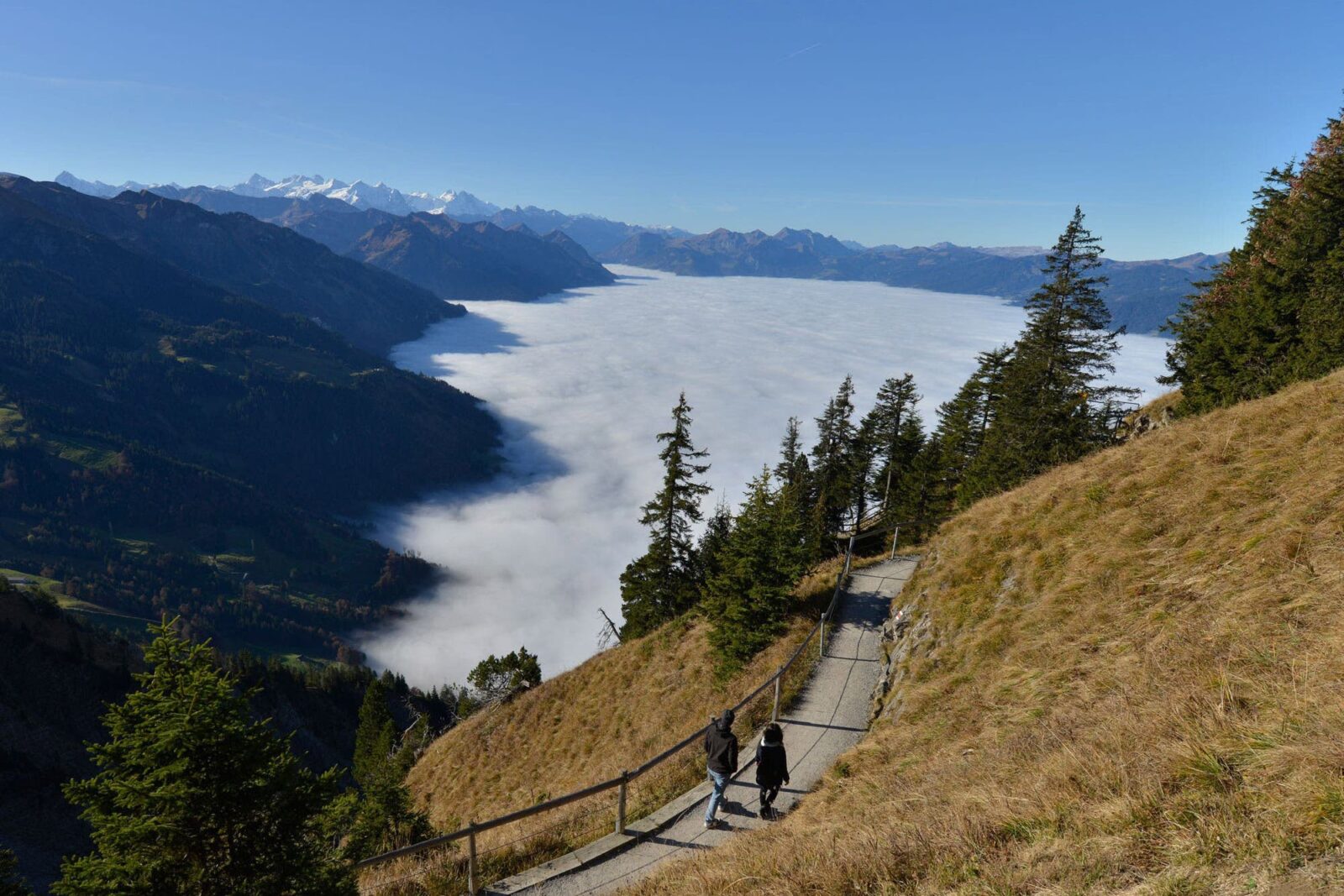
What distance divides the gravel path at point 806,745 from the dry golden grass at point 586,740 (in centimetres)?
77

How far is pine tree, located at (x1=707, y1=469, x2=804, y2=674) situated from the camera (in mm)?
20172

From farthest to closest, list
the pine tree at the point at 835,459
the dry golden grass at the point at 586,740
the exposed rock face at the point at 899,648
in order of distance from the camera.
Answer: the pine tree at the point at 835,459 → the exposed rock face at the point at 899,648 → the dry golden grass at the point at 586,740

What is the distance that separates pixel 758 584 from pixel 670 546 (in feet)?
67.6

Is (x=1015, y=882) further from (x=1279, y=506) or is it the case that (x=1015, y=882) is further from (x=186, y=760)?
(x=1279, y=506)

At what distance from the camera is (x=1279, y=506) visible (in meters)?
10.9

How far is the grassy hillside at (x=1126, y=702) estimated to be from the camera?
16.5 feet

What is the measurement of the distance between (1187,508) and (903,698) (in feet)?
23.7

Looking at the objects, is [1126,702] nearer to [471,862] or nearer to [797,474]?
[471,862]

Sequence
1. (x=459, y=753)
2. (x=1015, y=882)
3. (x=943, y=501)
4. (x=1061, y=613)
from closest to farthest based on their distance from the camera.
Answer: (x=1015, y=882) → (x=1061, y=613) → (x=459, y=753) → (x=943, y=501)

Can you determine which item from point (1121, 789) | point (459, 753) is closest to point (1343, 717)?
point (1121, 789)

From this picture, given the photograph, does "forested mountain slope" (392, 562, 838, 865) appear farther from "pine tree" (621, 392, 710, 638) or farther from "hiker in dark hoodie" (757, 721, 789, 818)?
"pine tree" (621, 392, 710, 638)

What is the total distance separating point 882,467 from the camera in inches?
1928

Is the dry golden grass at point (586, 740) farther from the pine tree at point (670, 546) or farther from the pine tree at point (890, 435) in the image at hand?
the pine tree at point (890, 435)

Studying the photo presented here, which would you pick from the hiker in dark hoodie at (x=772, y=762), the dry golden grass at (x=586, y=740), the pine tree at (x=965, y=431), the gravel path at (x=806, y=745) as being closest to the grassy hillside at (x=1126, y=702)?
the hiker in dark hoodie at (x=772, y=762)
